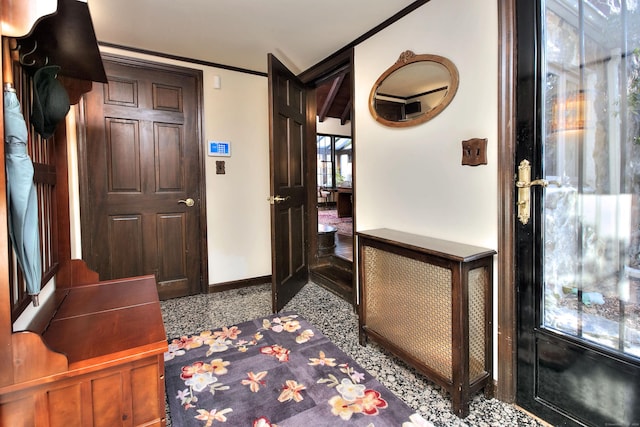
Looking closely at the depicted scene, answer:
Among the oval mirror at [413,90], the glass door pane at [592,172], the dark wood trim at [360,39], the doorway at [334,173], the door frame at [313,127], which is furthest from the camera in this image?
the doorway at [334,173]

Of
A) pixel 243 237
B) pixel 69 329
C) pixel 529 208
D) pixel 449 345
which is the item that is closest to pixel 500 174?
pixel 529 208

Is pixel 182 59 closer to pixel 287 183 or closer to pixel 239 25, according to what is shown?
pixel 239 25

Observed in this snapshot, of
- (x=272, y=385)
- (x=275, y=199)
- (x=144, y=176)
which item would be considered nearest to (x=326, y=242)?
(x=275, y=199)

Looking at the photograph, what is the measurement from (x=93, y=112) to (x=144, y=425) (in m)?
2.56

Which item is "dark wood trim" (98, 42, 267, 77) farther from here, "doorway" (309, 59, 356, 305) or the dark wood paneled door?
"doorway" (309, 59, 356, 305)

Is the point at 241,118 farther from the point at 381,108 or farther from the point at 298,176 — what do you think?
the point at 381,108

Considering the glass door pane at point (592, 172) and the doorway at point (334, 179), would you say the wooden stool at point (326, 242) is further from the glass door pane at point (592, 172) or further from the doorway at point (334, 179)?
the glass door pane at point (592, 172)

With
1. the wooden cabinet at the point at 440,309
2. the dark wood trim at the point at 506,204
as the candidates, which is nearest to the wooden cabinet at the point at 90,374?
the wooden cabinet at the point at 440,309

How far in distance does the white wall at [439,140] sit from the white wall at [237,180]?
1.28 meters

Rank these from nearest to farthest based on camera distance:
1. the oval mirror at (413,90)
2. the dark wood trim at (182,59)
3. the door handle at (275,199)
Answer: the oval mirror at (413,90) → the door handle at (275,199) → the dark wood trim at (182,59)

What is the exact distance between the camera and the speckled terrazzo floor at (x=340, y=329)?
1535 mm

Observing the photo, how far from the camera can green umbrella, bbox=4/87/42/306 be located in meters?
0.93

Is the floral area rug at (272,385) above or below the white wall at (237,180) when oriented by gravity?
below

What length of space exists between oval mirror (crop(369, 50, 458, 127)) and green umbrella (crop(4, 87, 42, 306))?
1.89 metres
